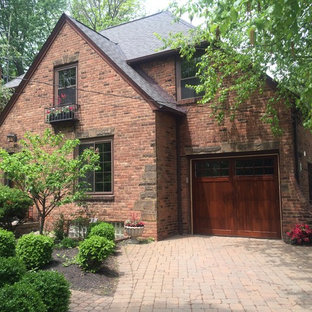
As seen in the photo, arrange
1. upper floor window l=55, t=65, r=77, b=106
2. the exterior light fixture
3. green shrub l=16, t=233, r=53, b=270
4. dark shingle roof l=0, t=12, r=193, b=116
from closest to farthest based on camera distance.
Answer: green shrub l=16, t=233, r=53, b=270, dark shingle roof l=0, t=12, r=193, b=116, upper floor window l=55, t=65, r=77, b=106, the exterior light fixture

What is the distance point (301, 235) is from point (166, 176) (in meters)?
3.98

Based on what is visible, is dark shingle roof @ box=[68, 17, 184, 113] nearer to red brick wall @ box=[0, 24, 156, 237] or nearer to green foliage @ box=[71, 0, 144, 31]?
red brick wall @ box=[0, 24, 156, 237]

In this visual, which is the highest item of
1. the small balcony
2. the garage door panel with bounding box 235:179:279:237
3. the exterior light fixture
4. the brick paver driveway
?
the small balcony

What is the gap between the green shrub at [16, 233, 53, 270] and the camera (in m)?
6.15

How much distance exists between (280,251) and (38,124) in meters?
9.07

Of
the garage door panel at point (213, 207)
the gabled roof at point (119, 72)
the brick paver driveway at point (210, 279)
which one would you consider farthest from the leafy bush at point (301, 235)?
the gabled roof at point (119, 72)

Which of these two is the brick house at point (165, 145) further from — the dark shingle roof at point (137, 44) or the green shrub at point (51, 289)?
the green shrub at point (51, 289)

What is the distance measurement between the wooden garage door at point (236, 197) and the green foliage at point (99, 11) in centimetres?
1972

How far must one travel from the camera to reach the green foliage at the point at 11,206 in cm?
954

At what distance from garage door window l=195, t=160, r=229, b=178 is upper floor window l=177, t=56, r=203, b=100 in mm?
2285

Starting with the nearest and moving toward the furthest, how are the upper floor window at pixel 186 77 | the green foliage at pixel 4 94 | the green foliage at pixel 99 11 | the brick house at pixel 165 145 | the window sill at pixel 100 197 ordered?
the brick house at pixel 165 145 → the window sill at pixel 100 197 → the upper floor window at pixel 186 77 → the green foliage at pixel 4 94 → the green foliage at pixel 99 11

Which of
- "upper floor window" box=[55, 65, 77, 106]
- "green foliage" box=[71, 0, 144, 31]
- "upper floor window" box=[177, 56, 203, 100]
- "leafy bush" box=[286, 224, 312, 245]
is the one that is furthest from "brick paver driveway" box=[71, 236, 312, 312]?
"green foliage" box=[71, 0, 144, 31]

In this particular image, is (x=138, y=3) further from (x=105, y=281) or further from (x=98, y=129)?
(x=105, y=281)

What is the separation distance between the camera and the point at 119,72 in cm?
1031
